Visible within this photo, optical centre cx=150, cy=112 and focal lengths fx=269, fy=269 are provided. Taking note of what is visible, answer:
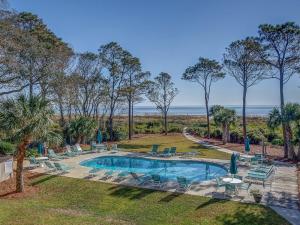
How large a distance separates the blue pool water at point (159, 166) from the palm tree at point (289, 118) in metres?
6.70

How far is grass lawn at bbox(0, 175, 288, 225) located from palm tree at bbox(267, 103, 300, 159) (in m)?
12.1

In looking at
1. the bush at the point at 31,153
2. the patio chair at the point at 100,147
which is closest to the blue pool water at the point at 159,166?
the patio chair at the point at 100,147

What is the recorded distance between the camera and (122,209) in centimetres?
1141

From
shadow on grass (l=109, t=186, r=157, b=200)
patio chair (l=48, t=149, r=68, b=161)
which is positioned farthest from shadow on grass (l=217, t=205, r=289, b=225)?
patio chair (l=48, t=149, r=68, b=161)

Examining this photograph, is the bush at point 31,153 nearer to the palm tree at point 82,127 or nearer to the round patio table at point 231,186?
the palm tree at point 82,127

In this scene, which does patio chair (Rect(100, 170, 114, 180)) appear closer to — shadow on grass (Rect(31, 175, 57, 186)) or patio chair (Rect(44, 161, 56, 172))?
shadow on grass (Rect(31, 175, 57, 186))

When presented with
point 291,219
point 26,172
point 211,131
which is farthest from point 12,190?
point 211,131

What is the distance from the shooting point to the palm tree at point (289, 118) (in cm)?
2092

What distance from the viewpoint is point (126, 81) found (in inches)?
1371

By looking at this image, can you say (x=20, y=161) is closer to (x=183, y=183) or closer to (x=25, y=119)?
(x=25, y=119)

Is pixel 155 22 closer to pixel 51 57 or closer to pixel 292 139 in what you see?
pixel 51 57

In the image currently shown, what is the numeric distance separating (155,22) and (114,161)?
1241cm

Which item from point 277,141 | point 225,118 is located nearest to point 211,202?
point 225,118

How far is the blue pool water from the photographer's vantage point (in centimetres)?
1917
